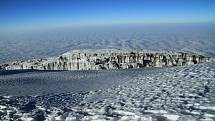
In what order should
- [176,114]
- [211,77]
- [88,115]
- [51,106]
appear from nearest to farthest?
[176,114] < [88,115] < [51,106] < [211,77]

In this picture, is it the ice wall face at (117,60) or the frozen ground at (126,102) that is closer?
the frozen ground at (126,102)

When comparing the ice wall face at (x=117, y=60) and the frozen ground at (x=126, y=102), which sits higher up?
the frozen ground at (x=126, y=102)

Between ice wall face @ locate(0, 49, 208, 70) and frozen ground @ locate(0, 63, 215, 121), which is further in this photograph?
ice wall face @ locate(0, 49, 208, 70)

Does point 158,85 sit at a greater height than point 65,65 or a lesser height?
greater

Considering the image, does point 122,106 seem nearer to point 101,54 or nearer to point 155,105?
point 155,105

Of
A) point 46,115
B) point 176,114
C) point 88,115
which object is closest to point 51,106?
point 46,115

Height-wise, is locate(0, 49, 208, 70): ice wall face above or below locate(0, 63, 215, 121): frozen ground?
below

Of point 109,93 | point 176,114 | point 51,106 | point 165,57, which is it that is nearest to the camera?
point 176,114

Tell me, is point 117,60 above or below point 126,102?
below

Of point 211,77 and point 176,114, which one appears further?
point 211,77

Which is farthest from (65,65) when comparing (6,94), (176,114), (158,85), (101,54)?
(176,114)

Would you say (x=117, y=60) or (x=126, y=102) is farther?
(x=117, y=60)
